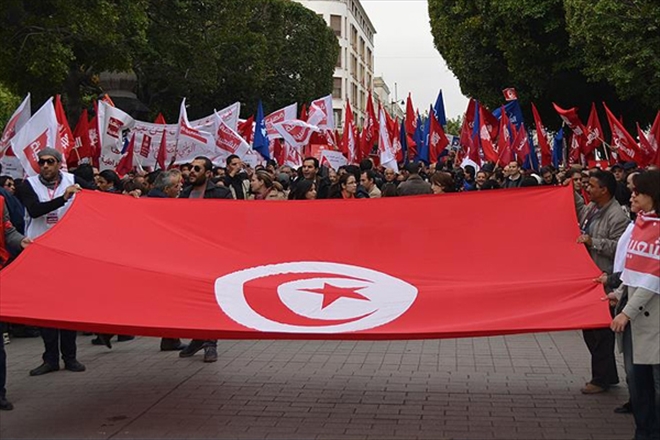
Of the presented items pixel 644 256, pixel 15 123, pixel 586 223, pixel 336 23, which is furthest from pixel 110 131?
pixel 336 23

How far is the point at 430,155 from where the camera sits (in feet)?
72.6

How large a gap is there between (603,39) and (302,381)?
52.1ft

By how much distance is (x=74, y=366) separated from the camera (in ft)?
27.2

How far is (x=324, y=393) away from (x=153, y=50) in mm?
22562

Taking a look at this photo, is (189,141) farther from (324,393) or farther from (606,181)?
(606,181)

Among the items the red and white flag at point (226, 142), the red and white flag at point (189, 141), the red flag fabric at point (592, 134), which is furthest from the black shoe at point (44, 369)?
the red flag fabric at point (592, 134)

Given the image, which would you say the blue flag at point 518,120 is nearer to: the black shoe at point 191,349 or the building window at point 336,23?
the black shoe at point 191,349

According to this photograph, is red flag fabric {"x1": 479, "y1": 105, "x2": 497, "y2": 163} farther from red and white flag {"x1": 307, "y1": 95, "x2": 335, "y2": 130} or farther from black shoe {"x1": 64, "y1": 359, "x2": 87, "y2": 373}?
black shoe {"x1": 64, "y1": 359, "x2": 87, "y2": 373}

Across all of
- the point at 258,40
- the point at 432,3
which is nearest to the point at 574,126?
the point at 432,3

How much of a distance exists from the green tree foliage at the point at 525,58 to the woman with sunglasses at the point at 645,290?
18554 millimetres

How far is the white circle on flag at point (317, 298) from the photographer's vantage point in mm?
6184

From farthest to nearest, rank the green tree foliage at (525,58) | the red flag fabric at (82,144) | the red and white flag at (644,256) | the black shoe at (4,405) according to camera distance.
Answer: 1. the green tree foliage at (525,58)
2. the red flag fabric at (82,144)
3. the black shoe at (4,405)
4. the red and white flag at (644,256)

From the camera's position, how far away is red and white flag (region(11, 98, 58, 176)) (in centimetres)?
1142

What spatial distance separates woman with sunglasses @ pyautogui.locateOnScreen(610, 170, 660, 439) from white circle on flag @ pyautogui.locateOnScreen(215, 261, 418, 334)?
1.57m
